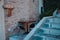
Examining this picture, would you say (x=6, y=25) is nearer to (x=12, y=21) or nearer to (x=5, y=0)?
(x=12, y=21)

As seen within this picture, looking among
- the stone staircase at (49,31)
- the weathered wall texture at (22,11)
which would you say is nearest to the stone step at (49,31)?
the stone staircase at (49,31)

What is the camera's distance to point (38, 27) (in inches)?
174

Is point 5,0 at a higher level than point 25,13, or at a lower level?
higher

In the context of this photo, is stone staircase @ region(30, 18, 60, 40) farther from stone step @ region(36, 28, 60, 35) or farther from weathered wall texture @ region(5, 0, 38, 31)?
weathered wall texture @ region(5, 0, 38, 31)

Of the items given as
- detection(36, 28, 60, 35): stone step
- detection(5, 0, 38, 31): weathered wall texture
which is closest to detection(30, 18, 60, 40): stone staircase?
detection(36, 28, 60, 35): stone step

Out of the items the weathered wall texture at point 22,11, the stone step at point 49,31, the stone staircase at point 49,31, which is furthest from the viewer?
the weathered wall texture at point 22,11

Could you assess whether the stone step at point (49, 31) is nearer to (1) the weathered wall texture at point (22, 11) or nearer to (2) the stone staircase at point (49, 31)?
(2) the stone staircase at point (49, 31)

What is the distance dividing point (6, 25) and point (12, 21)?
0.34 meters

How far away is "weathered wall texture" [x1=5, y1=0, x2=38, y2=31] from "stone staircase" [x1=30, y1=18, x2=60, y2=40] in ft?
3.67

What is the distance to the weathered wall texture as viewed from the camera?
17.0 ft

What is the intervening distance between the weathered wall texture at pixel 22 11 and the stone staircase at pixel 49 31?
1119mm

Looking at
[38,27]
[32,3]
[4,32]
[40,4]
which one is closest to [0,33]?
[4,32]

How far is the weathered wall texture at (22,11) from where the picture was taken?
5190mm

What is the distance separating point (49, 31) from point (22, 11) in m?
1.82
